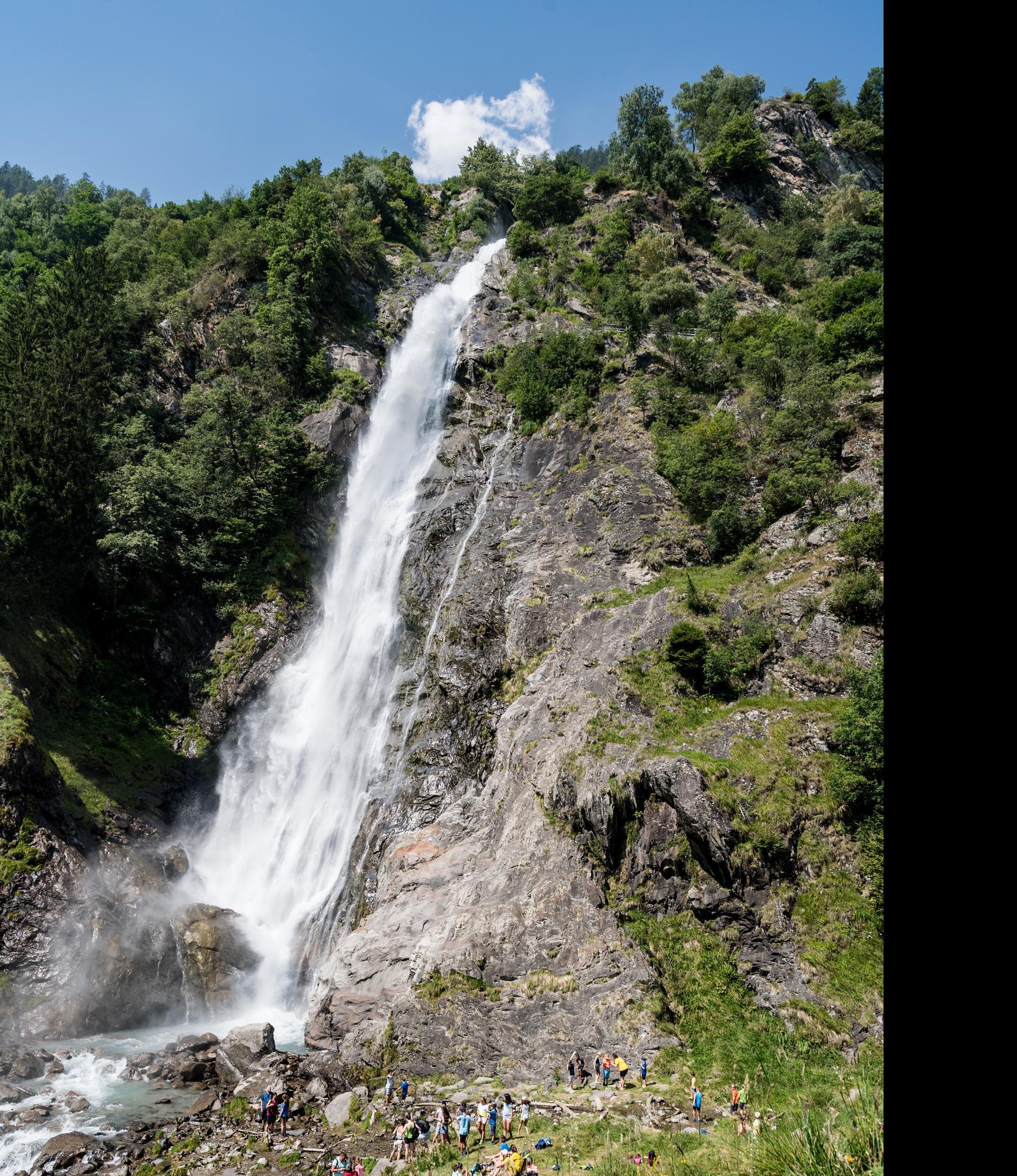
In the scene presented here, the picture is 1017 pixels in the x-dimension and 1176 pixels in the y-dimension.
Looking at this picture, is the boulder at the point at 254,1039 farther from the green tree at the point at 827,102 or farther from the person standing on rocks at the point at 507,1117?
the green tree at the point at 827,102

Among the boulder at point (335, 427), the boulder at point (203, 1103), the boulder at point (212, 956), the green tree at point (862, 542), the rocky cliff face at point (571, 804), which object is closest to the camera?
the rocky cliff face at point (571, 804)

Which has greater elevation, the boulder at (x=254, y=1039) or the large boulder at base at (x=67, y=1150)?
the boulder at (x=254, y=1039)

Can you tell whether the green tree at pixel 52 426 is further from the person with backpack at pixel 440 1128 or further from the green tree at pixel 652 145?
the green tree at pixel 652 145

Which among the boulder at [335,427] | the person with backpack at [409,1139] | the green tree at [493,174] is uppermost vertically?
the green tree at [493,174]

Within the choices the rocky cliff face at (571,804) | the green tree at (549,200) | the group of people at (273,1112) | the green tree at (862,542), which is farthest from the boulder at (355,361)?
the group of people at (273,1112)

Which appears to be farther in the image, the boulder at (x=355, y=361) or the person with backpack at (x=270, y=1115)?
the boulder at (x=355, y=361)

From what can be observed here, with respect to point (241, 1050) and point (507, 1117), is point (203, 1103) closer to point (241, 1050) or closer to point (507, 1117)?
point (241, 1050)

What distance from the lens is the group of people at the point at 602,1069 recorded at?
16.3 metres

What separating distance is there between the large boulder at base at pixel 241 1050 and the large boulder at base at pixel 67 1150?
3.43m

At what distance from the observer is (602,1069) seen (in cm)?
1648

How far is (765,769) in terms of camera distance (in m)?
19.5

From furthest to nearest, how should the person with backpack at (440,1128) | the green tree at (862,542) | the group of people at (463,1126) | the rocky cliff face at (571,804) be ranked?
the green tree at (862,542) < the rocky cliff face at (571,804) < the person with backpack at (440,1128) < the group of people at (463,1126)

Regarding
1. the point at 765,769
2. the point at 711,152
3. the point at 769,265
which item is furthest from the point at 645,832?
the point at 711,152
